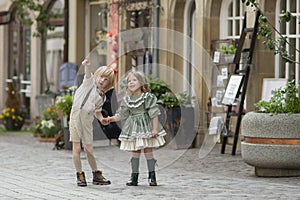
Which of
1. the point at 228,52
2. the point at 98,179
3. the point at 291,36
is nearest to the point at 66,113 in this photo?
the point at 228,52

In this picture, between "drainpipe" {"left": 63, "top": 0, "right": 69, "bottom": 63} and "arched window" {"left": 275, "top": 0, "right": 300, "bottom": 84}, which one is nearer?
"arched window" {"left": 275, "top": 0, "right": 300, "bottom": 84}

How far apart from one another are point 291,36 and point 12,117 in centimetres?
874

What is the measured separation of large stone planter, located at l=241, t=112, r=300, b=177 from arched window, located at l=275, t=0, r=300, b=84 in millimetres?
3694

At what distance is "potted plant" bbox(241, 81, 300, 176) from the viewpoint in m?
12.0

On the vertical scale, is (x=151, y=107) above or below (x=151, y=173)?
above

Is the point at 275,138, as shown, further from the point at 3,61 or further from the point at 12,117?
the point at 3,61

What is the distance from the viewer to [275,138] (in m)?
12.0

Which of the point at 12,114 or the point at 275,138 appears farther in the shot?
the point at 12,114

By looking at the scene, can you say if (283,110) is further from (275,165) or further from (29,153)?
(29,153)

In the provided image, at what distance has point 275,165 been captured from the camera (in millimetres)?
12070

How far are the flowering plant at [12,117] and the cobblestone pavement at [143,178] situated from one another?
5.34 metres

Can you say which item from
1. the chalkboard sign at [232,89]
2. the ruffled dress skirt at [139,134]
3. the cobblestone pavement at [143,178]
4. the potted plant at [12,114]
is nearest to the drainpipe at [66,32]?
the potted plant at [12,114]

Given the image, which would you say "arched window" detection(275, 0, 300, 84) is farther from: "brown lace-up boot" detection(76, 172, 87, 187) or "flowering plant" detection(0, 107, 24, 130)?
"flowering plant" detection(0, 107, 24, 130)

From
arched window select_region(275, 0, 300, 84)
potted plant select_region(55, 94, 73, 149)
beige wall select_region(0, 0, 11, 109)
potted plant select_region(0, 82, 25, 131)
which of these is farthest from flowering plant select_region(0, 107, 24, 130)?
arched window select_region(275, 0, 300, 84)
